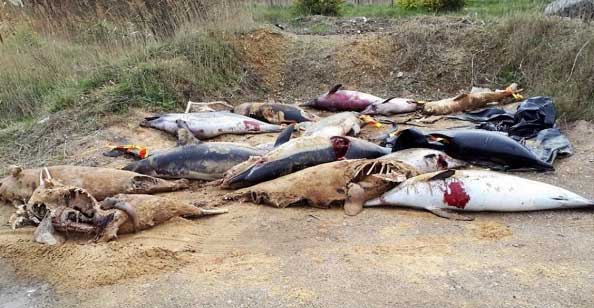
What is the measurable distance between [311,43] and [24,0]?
5.60 metres

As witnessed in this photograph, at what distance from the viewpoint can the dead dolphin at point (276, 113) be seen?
7820 mm

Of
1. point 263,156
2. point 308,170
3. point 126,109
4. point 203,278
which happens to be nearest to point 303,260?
point 203,278

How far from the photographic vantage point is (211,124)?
23.9ft

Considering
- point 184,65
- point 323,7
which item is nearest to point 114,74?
point 184,65

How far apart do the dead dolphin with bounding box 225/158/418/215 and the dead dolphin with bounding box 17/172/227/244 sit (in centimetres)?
46

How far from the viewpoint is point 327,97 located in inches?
334

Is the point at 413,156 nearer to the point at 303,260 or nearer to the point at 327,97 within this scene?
the point at 303,260

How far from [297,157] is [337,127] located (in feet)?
4.38

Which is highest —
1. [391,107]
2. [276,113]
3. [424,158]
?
[424,158]

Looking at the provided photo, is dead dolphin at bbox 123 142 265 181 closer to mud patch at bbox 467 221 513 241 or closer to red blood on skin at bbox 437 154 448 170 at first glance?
red blood on skin at bbox 437 154 448 170

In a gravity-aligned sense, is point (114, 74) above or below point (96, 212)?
above

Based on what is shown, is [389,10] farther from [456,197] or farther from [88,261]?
[88,261]

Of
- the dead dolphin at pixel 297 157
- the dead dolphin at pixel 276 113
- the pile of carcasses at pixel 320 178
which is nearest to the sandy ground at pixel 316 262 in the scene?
the pile of carcasses at pixel 320 178

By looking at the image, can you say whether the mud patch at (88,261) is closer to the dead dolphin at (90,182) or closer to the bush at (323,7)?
the dead dolphin at (90,182)
